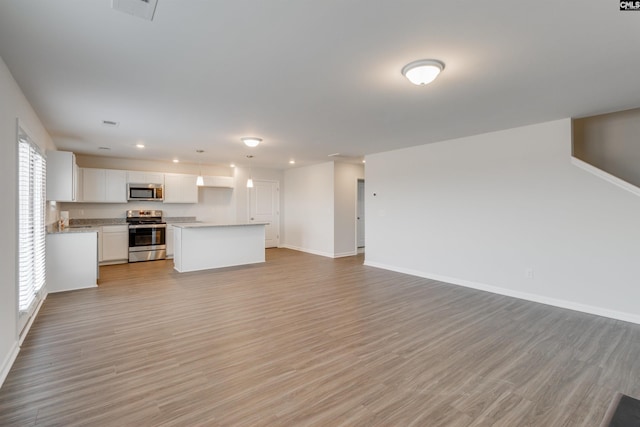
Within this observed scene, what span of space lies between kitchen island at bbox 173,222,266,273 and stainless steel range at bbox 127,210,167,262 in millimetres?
1305

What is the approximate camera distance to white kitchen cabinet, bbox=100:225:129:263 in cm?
682

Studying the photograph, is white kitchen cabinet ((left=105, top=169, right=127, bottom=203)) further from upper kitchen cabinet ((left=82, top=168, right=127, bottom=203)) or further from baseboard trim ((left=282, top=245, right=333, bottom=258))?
baseboard trim ((left=282, top=245, right=333, bottom=258))

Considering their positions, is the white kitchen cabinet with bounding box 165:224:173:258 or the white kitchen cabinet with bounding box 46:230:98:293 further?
the white kitchen cabinet with bounding box 165:224:173:258

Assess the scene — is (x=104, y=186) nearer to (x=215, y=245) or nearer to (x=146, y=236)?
(x=146, y=236)

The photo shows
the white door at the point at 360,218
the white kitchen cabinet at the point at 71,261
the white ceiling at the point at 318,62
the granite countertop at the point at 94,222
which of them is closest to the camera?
the white ceiling at the point at 318,62

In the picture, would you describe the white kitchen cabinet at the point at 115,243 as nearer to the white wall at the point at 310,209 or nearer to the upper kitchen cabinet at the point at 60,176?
the upper kitchen cabinet at the point at 60,176

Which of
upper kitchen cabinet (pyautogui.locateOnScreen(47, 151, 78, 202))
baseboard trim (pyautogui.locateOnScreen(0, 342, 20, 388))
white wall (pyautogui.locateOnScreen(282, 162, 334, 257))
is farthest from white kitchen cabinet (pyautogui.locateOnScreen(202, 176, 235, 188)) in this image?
baseboard trim (pyautogui.locateOnScreen(0, 342, 20, 388))

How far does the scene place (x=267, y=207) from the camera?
941 cm

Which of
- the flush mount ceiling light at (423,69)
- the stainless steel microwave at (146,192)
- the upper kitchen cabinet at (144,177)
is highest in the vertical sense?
the flush mount ceiling light at (423,69)

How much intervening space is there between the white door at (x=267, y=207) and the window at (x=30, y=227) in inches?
206

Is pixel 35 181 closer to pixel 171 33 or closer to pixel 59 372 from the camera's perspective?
pixel 59 372

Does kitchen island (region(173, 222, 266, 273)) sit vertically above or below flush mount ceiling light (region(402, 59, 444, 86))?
below

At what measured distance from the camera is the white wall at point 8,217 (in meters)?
2.40

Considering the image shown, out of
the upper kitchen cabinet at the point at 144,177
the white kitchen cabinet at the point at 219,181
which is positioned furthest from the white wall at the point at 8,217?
the white kitchen cabinet at the point at 219,181
